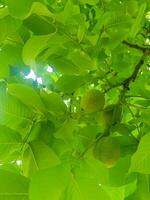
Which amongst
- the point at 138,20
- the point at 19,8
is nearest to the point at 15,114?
the point at 19,8

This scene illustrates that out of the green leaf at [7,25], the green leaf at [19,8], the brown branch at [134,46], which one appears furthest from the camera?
the brown branch at [134,46]

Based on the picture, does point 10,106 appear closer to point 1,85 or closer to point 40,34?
point 40,34

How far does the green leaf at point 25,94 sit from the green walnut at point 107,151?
226 mm

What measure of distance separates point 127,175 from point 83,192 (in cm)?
22

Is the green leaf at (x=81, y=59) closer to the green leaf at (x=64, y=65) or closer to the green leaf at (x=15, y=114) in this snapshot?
the green leaf at (x=64, y=65)

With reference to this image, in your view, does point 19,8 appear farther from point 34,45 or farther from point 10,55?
point 10,55

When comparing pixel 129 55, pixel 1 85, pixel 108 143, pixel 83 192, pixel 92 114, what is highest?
pixel 129 55

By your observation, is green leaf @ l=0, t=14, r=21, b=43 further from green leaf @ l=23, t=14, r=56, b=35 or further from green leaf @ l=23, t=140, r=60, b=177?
green leaf @ l=23, t=140, r=60, b=177

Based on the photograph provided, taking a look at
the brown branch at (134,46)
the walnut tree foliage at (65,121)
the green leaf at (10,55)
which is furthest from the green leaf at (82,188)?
the brown branch at (134,46)

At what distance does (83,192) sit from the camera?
124 centimetres

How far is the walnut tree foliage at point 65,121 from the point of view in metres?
1.23

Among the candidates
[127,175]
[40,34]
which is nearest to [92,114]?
[127,175]

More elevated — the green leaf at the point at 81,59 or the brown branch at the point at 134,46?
the brown branch at the point at 134,46

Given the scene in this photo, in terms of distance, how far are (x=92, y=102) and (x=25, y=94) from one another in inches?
9.6
